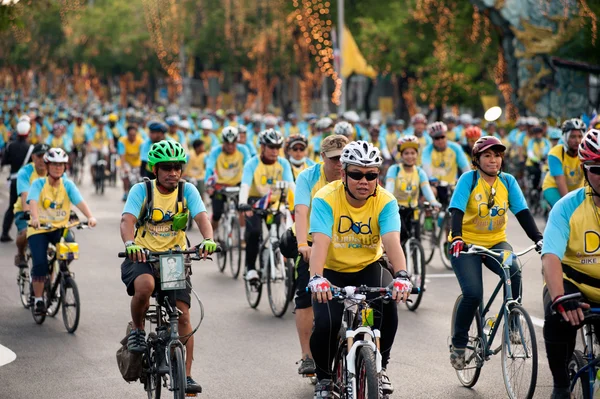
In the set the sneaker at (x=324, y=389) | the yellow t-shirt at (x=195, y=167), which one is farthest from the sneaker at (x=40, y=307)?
the yellow t-shirt at (x=195, y=167)

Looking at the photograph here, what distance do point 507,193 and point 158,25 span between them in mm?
58798

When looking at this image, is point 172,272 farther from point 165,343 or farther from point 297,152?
point 297,152

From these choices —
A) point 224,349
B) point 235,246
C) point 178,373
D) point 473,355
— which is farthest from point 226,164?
point 178,373

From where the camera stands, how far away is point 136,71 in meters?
89.1

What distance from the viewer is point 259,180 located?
42.8ft

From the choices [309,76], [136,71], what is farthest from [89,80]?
[309,76]

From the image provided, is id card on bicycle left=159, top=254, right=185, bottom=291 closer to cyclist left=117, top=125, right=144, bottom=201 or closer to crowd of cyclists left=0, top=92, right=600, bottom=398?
crowd of cyclists left=0, top=92, right=600, bottom=398

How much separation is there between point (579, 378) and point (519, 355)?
52.0 inches

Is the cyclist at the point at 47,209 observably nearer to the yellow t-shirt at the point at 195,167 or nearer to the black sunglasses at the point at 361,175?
the black sunglasses at the point at 361,175

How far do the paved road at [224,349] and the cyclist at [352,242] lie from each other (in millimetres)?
1496

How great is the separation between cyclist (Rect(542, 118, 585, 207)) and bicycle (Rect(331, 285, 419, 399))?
5912 mm

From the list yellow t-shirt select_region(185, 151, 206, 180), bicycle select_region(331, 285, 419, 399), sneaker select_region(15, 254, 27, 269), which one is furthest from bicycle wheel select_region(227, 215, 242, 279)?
bicycle select_region(331, 285, 419, 399)

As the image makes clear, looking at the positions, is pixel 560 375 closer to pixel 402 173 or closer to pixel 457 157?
pixel 402 173

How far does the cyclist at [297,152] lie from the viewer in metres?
12.2
